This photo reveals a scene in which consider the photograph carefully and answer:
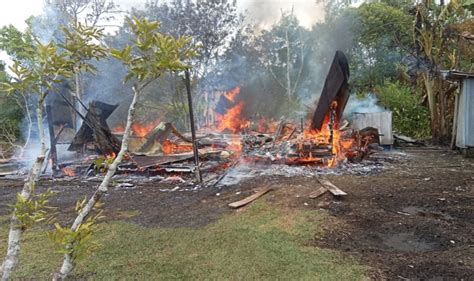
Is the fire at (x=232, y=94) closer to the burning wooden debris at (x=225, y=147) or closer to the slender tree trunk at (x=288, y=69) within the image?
the slender tree trunk at (x=288, y=69)

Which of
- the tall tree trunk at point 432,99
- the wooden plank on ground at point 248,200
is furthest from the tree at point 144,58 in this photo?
the tall tree trunk at point 432,99

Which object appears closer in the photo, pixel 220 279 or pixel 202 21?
pixel 220 279

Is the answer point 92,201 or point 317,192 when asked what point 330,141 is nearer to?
point 317,192

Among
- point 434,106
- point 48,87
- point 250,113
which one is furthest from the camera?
point 250,113

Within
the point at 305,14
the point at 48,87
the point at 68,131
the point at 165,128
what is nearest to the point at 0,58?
the point at 68,131

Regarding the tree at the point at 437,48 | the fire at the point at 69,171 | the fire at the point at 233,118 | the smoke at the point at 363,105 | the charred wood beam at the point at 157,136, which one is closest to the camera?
the fire at the point at 69,171

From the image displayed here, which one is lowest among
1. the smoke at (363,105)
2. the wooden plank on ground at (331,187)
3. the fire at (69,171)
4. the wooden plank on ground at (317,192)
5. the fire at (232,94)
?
the fire at (69,171)

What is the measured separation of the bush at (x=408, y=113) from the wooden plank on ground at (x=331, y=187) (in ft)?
35.4

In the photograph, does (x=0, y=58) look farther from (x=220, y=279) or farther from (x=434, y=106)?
(x=434, y=106)

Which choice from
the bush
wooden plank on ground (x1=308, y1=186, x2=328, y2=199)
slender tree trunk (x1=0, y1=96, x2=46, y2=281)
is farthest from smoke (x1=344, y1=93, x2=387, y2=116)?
slender tree trunk (x1=0, y1=96, x2=46, y2=281)

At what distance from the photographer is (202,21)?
17.0m

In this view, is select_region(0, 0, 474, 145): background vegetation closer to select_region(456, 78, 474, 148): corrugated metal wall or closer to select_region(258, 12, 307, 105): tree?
select_region(258, 12, 307, 105): tree

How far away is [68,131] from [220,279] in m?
14.8

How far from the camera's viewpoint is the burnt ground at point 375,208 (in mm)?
3836
